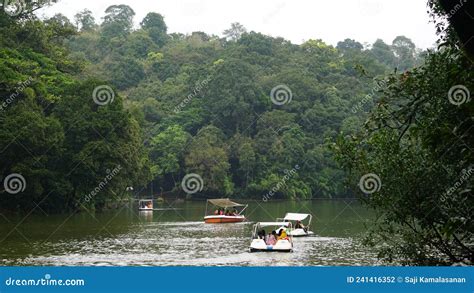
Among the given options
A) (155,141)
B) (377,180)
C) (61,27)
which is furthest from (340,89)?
(377,180)

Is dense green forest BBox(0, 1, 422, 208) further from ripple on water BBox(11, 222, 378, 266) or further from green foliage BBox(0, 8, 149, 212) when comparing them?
ripple on water BBox(11, 222, 378, 266)

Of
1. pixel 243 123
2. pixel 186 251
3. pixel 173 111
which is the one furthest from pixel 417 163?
pixel 173 111

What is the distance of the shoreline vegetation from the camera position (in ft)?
43.2

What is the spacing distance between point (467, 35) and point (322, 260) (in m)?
18.0

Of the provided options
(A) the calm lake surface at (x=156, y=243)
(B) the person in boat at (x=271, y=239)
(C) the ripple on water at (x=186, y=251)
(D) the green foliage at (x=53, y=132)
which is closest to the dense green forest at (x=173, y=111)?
(D) the green foliage at (x=53, y=132)

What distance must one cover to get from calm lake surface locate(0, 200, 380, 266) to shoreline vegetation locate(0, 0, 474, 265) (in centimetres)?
200

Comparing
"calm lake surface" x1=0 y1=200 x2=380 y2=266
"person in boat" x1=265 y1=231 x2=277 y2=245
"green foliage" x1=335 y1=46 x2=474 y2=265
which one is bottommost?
"calm lake surface" x1=0 y1=200 x2=380 y2=266

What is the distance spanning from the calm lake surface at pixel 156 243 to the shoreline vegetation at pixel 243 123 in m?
2.00

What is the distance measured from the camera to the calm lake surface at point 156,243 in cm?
2197

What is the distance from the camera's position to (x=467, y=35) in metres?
5.02

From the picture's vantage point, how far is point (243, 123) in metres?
75.9

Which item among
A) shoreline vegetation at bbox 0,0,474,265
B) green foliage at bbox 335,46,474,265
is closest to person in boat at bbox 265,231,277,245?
shoreline vegetation at bbox 0,0,474,265

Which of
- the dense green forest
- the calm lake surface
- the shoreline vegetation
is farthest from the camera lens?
the dense green forest

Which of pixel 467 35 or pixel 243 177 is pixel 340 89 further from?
pixel 467 35
